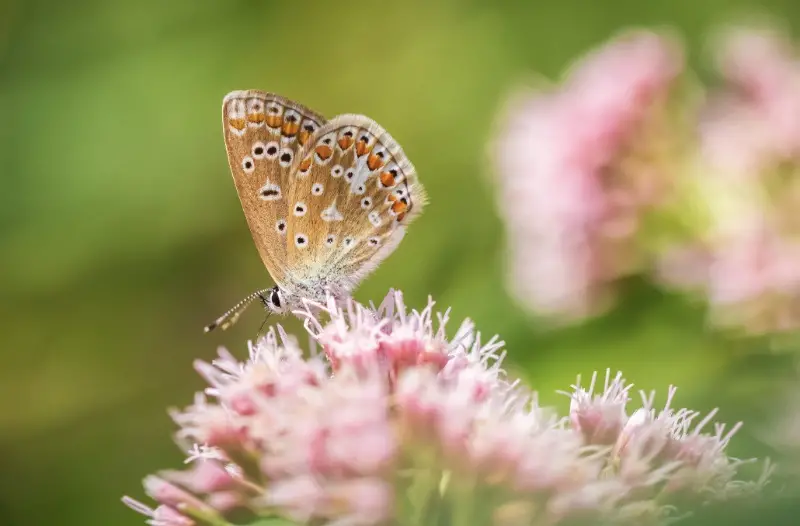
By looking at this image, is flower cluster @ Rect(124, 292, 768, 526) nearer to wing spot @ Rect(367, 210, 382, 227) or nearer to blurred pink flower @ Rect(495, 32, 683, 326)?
wing spot @ Rect(367, 210, 382, 227)

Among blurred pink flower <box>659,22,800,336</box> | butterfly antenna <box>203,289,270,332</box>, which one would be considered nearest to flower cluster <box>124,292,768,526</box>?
butterfly antenna <box>203,289,270,332</box>

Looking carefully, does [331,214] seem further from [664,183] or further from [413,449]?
[664,183]

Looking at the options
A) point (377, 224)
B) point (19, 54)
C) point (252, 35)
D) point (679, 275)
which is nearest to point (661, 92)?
point (679, 275)

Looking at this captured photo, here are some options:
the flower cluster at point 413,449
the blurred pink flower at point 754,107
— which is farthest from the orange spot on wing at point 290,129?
the blurred pink flower at point 754,107

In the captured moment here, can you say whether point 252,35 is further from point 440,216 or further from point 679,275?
point 679,275

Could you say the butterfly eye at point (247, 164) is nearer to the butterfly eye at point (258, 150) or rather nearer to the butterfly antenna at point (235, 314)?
the butterfly eye at point (258, 150)

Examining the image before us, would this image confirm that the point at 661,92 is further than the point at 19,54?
No
